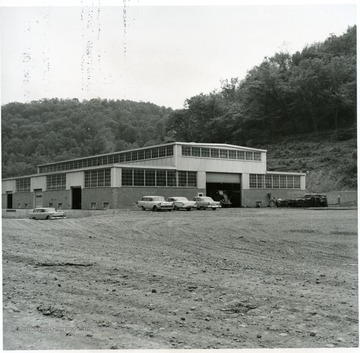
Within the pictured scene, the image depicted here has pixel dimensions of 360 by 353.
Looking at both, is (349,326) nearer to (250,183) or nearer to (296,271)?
(296,271)

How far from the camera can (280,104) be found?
222ft

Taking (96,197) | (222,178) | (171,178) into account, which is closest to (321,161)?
(222,178)

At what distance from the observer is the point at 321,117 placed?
59.8 m

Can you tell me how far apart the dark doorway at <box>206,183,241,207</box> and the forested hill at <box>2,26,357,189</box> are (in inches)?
438

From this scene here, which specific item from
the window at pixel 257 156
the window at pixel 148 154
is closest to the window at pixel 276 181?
the window at pixel 257 156

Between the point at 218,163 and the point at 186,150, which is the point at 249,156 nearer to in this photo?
the point at 218,163

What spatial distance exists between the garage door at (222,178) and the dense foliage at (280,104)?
14140 mm

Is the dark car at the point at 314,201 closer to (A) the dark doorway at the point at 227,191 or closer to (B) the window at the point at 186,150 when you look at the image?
(A) the dark doorway at the point at 227,191

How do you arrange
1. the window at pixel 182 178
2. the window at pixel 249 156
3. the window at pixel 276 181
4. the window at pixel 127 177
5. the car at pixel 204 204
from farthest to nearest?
the window at pixel 276 181
the window at pixel 249 156
the window at pixel 182 178
the window at pixel 127 177
the car at pixel 204 204

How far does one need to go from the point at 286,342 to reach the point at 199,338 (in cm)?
136

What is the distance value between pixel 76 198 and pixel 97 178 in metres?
4.77

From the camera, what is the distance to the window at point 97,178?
4062 centimetres

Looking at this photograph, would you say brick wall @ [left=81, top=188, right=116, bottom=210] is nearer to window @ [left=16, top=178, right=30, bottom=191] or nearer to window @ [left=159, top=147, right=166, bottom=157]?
window @ [left=159, top=147, right=166, bottom=157]

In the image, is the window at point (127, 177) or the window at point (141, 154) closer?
the window at point (127, 177)
